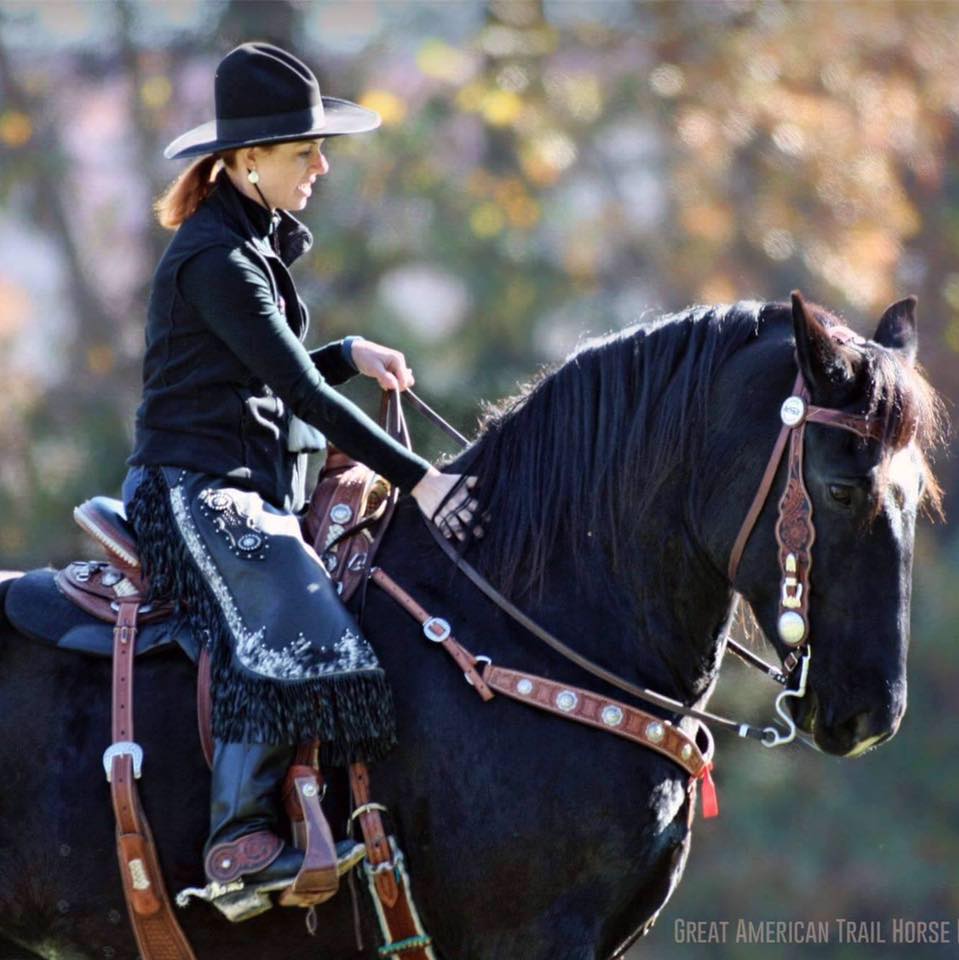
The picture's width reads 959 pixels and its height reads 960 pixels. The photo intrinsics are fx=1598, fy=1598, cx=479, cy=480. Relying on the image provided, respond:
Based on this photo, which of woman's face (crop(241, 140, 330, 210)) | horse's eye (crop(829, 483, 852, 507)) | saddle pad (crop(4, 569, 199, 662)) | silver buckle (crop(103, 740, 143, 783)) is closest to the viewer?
horse's eye (crop(829, 483, 852, 507))

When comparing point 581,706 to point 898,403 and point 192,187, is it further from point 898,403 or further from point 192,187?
point 192,187

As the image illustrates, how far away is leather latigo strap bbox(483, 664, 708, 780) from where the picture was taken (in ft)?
13.1

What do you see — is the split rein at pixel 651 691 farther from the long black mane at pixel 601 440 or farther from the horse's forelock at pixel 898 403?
the horse's forelock at pixel 898 403

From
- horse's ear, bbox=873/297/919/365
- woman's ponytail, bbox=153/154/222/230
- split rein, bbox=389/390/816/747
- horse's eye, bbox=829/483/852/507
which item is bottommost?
split rein, bbox=389/390/816/747

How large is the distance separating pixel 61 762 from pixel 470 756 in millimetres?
1063

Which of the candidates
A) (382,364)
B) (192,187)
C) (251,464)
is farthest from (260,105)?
(251,464)

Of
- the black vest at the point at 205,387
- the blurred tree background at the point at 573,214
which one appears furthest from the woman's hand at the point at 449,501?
the blurred tree background at the point at 573,214

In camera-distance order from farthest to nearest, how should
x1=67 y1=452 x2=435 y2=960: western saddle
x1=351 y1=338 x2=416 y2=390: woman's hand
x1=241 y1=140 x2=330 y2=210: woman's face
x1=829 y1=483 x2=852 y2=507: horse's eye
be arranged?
1. x1=351 y1=338 x2=416 y2=390: woman's hand
2. x1=241 y1=140 x2=330 y2=210: woman's face
3. x1=67 y1=452 x2=435 y2=960: western saddle
4. x1=829 y1=483 x2=852 y2=507: horse's eye

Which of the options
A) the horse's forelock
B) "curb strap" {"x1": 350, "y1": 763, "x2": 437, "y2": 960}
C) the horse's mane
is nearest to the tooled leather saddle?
"curb strap" {"x1": 350, "y1": 763, "x2": 437, "y2": 960}

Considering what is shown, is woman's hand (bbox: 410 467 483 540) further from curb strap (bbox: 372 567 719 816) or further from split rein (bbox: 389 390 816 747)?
curb strap (bbox: 372 567 719 816)

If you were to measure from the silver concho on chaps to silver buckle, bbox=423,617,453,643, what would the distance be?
18 centimetres

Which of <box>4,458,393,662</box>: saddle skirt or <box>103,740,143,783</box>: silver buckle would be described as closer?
<box>103,740,143,783</box>: silver buckle

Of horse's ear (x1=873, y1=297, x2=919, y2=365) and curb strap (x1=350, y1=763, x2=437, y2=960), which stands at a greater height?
horse's ear (x1=873, y1=297, x2=919, y2=365)

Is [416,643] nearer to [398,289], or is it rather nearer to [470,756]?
[470,756]
